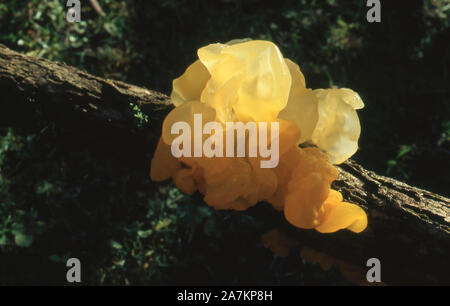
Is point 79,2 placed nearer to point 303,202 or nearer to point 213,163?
point 213,163

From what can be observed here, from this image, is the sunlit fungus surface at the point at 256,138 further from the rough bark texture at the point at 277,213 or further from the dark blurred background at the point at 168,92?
the dark blurred background at the point at 168,92

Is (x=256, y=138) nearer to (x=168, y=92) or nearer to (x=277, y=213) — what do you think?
(x=277, y=213)

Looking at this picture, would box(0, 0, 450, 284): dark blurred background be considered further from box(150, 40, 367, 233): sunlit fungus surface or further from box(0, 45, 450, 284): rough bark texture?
box(150, 40, 367, 233): sunlit fungus surface

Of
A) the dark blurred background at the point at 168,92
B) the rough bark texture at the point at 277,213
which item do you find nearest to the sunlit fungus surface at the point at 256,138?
the rough bark texture at the point at 277,213

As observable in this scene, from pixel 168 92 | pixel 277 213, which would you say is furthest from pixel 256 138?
pixel 168 92

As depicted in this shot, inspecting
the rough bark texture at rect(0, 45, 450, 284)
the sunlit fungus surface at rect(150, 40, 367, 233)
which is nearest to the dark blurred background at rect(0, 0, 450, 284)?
the rough bark texture at rect(0, 45, 450, 284)

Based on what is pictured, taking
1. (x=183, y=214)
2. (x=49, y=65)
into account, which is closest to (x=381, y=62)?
(x=183, y=214)
